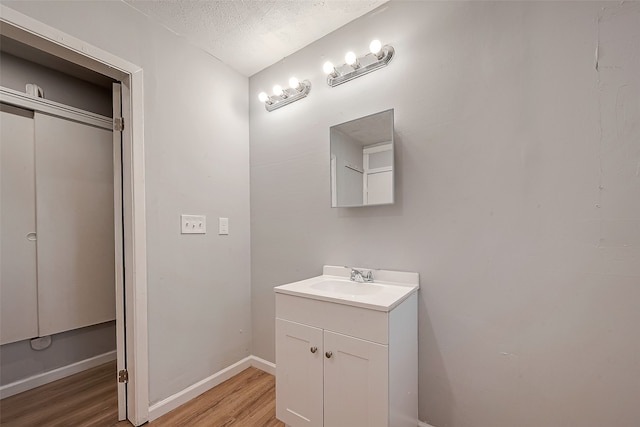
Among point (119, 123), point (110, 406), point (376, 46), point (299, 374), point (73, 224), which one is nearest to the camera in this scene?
point (299, 374)

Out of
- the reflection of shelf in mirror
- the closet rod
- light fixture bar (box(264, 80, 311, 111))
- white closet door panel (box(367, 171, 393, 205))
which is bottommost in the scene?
white closet door panel (box(367, 171, 393, 205))

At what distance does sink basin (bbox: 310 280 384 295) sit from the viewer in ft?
4.67

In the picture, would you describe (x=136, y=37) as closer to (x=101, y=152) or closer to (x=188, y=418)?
(x=101, y=152)

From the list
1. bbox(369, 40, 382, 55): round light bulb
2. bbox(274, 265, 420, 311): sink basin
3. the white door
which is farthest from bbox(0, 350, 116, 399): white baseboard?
bbox(369, 40, 382, 55): round light bulb

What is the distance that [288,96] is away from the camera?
188 cm

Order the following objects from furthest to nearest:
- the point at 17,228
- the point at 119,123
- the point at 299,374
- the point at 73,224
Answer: the point at 73,224
the point at 17,228
the point at 119,123
the point at 299,374

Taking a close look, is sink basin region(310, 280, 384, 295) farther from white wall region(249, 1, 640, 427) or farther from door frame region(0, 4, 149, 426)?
door frame region(0, 4, 149, 426)

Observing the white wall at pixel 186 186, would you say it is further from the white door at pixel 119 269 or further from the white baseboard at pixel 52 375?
the white baseboard at pixel 52 375

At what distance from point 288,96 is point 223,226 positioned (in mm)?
1072

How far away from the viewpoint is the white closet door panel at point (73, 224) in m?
1.87

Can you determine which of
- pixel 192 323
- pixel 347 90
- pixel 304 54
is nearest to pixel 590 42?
pixel 347 90

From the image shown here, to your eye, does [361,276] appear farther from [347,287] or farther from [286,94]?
[286,94]

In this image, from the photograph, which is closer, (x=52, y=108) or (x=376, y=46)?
(x=376, y=46)

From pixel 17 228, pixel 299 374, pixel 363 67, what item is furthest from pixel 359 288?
pixel 17 228
